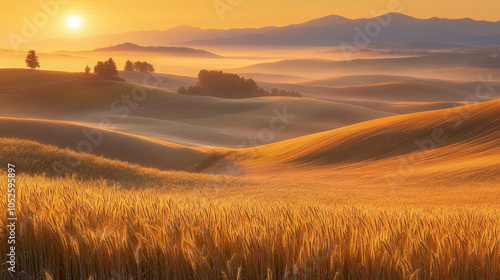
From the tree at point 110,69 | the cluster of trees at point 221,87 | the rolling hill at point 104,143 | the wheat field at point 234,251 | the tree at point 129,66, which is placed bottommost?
the rolling hill at point 104,143

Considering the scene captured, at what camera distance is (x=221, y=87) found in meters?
96.0

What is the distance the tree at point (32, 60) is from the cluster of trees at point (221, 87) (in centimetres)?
3566

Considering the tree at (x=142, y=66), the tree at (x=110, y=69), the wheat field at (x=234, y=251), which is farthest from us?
the tree at (x=142, y=66)

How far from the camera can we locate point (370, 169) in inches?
1037

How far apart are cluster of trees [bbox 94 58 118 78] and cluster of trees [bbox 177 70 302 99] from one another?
15.2m

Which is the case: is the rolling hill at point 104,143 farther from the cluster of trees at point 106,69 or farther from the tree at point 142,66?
the tree at point 142,66

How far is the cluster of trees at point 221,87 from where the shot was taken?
9462 cm

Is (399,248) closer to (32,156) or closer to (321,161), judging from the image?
(32,156)

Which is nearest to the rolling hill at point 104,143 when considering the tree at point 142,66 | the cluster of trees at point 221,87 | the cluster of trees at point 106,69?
the cluster of trees at point 221,87

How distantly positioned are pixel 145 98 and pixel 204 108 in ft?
46.1

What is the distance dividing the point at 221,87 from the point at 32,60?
44710mm

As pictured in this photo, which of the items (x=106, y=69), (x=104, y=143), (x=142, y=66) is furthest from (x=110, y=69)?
(x=104, y=143)

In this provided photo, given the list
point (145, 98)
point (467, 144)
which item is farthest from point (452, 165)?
point (145, 98)

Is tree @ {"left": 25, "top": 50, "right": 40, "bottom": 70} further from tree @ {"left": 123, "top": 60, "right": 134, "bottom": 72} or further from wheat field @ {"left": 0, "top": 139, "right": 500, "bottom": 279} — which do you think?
wheat field @ {"left": 0, "top": 139, "right": 500, "bottom": 279}
